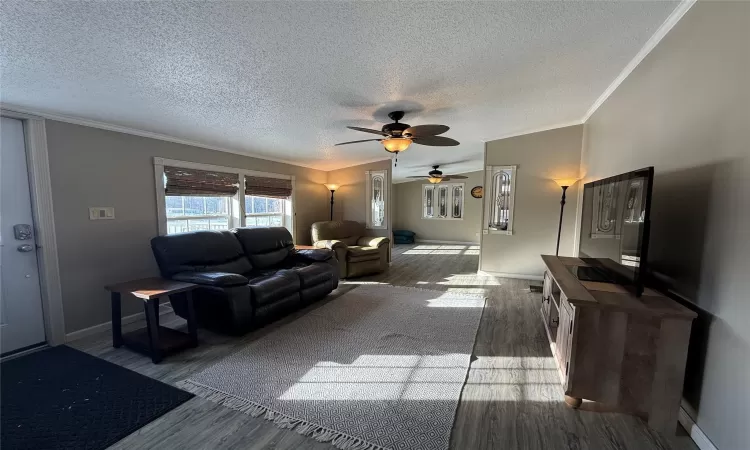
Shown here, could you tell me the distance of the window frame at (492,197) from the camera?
5.06 meters

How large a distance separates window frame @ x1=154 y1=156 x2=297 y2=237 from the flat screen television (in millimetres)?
4124

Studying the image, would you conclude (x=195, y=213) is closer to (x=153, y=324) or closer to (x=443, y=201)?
(x=153, y=324)

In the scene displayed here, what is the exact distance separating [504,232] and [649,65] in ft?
9.98

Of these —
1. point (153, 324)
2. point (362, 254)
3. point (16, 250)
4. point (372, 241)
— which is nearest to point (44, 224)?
point (16, 250)

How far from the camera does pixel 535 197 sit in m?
4.94

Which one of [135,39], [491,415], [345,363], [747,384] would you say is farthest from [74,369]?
[747,384]

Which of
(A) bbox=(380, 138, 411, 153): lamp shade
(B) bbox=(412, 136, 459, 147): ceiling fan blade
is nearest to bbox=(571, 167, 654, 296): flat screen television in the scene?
(B) bbox=(412, 136, 459, 147): ceiling fan blade

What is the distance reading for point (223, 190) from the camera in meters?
4.12

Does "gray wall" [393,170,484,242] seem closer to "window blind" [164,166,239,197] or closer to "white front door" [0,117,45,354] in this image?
"window blind" [164,166,239,197]

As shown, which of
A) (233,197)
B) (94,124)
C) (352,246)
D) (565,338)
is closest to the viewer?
(565,338)

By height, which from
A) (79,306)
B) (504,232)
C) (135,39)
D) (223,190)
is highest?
(135,39)

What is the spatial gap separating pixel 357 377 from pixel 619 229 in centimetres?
214

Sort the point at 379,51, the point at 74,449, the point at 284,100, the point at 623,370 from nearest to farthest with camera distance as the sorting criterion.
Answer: the point at 74,449, the point at 623,370, the point at 379,51, the point at 284,100

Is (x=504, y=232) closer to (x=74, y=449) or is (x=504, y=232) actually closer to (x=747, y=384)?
(x=747, y=384)
